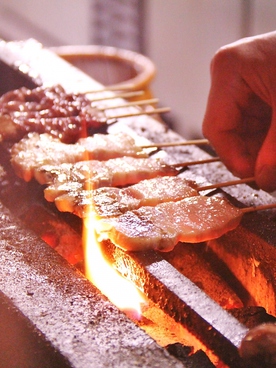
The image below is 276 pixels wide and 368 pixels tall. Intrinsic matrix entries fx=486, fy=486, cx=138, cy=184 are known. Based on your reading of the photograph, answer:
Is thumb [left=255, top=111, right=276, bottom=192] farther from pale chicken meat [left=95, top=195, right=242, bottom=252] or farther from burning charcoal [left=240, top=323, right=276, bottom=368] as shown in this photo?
burning charcoal [left=240, top=323, right=276, bottom=368]

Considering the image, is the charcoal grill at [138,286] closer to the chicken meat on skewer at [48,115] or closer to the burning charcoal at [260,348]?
the burning charcoal at [260,348]

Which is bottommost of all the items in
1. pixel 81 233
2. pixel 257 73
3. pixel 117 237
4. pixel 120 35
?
pixel 120 35

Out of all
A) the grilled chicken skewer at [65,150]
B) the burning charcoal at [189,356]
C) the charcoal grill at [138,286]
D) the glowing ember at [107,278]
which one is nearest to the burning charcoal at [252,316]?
the charcoal grill at [138,286]

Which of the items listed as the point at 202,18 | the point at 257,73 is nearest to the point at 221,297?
the point at 257,73

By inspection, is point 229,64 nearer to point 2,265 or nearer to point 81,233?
point 81,233

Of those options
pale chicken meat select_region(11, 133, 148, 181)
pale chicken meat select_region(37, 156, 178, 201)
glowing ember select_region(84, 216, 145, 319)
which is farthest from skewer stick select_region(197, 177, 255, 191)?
glowing ember select_region(84, 216, 145, 319)

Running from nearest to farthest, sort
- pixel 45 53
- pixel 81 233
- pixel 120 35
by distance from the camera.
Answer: pixel 81 233 → pixel 45 53 → pixel 120 35

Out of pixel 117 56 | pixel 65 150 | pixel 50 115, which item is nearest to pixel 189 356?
pixel 65 150
